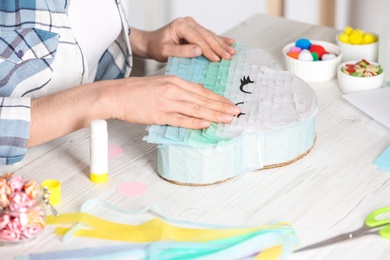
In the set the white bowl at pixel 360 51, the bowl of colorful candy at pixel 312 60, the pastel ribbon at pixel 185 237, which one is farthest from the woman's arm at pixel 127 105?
the white bowl at pixel 360 51

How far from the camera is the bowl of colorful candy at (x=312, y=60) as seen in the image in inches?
57.6

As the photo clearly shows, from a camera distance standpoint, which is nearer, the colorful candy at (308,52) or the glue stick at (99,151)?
the glue stick at (99,151)

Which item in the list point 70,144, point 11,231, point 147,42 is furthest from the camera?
point 147,42

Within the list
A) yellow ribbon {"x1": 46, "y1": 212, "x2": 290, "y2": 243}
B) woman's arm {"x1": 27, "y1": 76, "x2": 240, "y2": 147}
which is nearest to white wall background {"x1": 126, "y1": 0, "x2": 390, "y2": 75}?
woman's arm {"x1": 27, "y1": 76, "x2": 240, "y2": 147}

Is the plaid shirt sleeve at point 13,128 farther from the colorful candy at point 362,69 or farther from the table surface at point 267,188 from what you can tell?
the colorful candy at point 362,69

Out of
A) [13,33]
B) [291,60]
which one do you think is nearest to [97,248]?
[13,33]

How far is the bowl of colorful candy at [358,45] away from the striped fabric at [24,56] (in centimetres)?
54

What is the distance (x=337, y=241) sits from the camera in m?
1.00

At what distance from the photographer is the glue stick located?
1.11 metres

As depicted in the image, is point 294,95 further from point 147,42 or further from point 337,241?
point 147,42

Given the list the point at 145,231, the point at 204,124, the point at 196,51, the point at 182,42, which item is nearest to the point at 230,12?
the point at 182,42

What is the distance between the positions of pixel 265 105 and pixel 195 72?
202 mm

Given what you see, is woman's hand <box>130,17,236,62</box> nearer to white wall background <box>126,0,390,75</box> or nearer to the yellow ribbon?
the yellow ribbon

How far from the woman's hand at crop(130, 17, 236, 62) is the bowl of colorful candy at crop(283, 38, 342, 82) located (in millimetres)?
126
